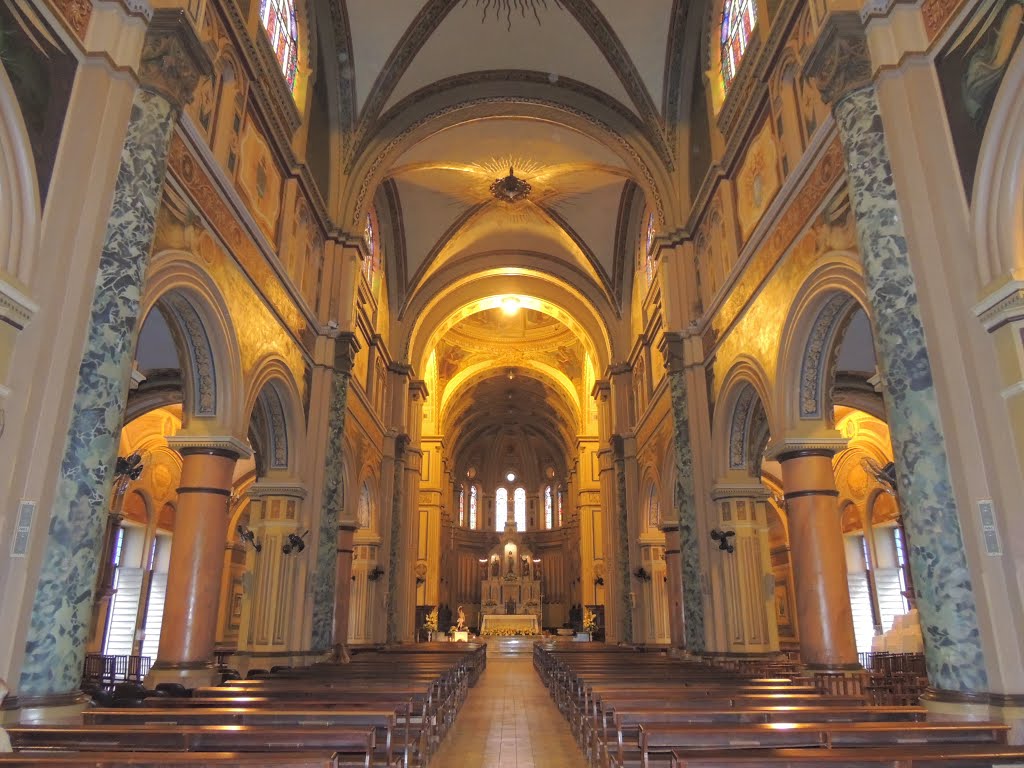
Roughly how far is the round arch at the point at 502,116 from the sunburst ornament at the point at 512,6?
1.80 m

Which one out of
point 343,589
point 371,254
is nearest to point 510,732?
point 343,589

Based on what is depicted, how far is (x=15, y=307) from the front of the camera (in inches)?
238

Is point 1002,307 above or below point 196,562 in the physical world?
above

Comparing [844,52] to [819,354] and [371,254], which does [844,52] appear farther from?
[371,254]

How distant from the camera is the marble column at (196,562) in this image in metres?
10.1

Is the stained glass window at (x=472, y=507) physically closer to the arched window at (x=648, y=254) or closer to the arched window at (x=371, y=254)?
the arched window at (x=371, y=254)

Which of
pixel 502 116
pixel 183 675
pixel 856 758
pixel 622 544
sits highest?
pixel 502 116

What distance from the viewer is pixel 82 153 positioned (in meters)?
6.84

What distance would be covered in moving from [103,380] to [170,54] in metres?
3.46

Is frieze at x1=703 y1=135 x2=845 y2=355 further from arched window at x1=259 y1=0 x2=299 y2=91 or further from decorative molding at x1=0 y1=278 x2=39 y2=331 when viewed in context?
arched window at x1=259 y1=0 x2=299 y2=91

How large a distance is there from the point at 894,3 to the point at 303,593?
484 inches

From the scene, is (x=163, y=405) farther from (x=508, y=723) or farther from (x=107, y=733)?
(x=107, y=733)

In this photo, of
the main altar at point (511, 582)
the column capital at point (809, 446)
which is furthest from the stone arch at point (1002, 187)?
the main altar at point (511, 582)

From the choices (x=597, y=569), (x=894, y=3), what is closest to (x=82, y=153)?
(x=894, y=3)
